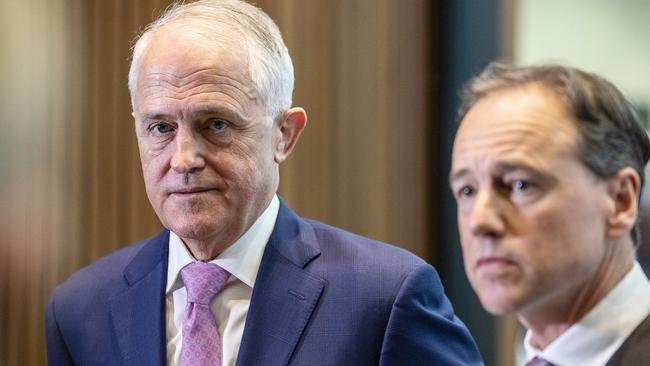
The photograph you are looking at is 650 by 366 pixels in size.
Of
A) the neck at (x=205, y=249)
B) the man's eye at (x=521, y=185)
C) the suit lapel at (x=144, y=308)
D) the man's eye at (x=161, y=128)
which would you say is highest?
the man's eye at (x=521, y=185)

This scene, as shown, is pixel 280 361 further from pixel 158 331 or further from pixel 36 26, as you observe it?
pixel 36 26

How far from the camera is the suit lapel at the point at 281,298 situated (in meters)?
2.00

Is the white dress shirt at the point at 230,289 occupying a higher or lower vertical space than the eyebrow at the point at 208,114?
lower

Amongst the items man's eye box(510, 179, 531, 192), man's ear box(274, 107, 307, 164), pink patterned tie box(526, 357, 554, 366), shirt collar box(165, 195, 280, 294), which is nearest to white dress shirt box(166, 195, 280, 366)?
shirt collar box(165, 195, 280, 294)

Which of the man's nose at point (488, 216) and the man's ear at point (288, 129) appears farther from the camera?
the man's ear at point (288, 129)

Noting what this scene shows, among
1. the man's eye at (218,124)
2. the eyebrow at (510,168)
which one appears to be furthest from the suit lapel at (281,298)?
the eyebrow at (510,168)

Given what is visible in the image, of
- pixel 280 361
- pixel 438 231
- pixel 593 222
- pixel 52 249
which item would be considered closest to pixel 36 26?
A: pixel 52 249

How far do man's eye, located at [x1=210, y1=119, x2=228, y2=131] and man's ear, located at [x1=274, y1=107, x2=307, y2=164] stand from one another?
0.56 ft

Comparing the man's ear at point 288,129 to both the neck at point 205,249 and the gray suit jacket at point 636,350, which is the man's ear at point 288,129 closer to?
the neck at point 205,249

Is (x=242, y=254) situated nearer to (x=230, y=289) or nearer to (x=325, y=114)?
(x=230, y=289)

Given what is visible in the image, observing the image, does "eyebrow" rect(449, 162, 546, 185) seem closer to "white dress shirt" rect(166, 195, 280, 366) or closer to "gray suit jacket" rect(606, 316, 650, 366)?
"gray suit jacket" rect(606, 316, 650, 366)

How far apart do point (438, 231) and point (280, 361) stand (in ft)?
4.27

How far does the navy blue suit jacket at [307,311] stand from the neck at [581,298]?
28.9 inches

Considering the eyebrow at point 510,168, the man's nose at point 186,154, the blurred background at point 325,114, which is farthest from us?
the blurred background at point 325,114
